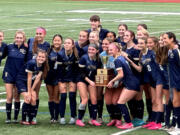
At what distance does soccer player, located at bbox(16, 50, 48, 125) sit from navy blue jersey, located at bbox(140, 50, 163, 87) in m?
1.83

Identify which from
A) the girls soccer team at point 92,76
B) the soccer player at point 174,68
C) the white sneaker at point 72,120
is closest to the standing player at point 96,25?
the girls soccer team at point 92,76

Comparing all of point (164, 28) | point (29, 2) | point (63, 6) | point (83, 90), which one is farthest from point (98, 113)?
point (29, 2)

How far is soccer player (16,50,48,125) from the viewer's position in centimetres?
1170

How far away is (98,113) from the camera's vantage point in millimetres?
12109

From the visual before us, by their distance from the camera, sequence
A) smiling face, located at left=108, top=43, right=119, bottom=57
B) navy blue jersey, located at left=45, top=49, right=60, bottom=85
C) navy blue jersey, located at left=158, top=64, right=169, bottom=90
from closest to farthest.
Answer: navy blue jersey, located at left=158, top=64, right=169, bottom=90
smiling face, located at left=108, top=43, right=119, bottom=57
navy blue jersey, located at left=45, top=49, right=60, bottom=85

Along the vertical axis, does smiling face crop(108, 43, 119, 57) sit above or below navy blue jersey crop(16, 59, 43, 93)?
above

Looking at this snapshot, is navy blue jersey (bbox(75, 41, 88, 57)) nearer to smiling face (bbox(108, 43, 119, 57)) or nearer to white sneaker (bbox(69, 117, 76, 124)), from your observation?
smiling face (bbox(108, 43, 119, 57))

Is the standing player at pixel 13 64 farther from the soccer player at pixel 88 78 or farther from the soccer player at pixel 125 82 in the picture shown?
the soccer player at pixel 125 82

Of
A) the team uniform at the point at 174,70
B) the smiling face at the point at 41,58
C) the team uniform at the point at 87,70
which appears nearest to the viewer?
the team uniform at the point at 174,70

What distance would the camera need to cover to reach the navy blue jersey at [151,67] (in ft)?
37.6

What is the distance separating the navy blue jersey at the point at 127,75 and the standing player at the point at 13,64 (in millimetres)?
1899

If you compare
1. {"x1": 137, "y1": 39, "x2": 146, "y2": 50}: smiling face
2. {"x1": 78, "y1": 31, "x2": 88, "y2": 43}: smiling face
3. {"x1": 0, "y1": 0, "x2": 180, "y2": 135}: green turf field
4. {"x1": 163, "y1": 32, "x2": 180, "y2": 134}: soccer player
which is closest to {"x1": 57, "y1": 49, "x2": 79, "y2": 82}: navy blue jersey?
{"x1": 78, "y1": 31, "x2": 88, "y2": 43}: smiling face

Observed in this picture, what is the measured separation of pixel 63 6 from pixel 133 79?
3115 cm

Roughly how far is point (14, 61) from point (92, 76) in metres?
1.53
